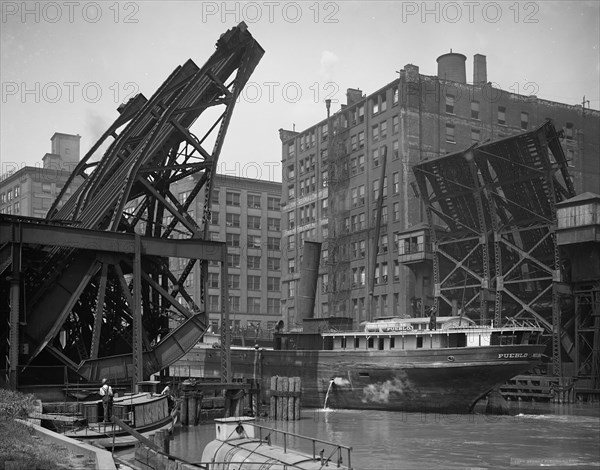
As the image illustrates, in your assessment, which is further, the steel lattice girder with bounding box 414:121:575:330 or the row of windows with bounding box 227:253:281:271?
the row of windows with bounding box 227:253:281:271

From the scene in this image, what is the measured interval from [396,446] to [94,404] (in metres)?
12.8

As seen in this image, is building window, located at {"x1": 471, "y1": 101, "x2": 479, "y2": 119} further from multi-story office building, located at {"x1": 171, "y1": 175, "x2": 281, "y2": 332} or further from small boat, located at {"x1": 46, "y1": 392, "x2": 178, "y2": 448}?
small boat, located at {"x1": 46, "y1": 392, "x2": 178, "y2": 448}

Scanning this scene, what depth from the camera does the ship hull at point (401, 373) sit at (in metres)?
46.5

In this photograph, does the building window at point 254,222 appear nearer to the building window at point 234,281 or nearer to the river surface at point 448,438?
the building window at point 234,281

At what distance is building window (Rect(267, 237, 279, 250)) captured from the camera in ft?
386

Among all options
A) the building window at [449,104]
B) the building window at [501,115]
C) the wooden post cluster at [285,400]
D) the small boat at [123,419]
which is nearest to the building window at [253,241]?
the building window at [449,104]

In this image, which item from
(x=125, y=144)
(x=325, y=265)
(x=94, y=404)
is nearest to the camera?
(x=94, y=404)

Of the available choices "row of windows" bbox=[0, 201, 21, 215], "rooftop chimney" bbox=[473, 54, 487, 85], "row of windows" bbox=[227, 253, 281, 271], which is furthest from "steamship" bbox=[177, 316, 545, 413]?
"row of windows" bbox=[0, 201, 21, 215]

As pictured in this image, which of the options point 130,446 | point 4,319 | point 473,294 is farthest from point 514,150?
point 130,446

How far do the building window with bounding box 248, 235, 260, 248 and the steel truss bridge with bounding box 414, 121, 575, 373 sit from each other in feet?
157

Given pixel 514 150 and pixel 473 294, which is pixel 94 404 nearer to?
pixel 514 150

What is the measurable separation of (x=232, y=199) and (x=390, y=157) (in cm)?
4086

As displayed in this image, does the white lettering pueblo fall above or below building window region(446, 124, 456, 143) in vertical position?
below

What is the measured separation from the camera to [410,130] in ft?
258
